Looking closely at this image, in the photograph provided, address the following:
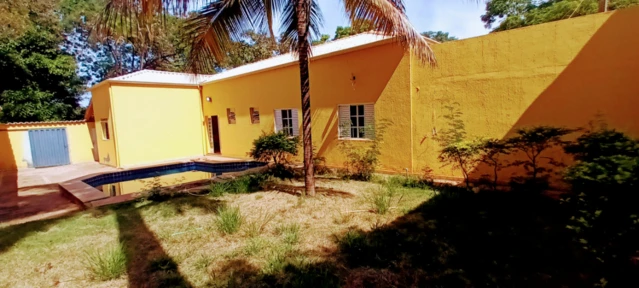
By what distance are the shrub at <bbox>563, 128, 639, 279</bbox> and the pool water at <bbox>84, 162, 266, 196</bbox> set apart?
11337 millimetres

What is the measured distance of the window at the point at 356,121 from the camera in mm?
10789

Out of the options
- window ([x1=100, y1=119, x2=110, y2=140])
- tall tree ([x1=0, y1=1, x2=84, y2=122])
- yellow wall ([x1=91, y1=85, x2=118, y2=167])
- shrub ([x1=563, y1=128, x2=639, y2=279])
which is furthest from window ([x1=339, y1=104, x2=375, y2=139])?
tall tree ([x1=0, y1=1, x2=84, y2=122])

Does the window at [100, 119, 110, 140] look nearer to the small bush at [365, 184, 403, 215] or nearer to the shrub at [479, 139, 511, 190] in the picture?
the small bush at [365, 184, 403, 215]

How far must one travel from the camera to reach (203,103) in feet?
61.5

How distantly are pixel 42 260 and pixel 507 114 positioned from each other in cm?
1038

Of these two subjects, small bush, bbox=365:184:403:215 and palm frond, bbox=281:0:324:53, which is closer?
small bush, bbox=365:184:403:215

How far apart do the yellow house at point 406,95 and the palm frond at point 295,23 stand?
2.77 meters

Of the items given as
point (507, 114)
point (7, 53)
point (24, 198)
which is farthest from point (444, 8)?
point (7, 53)

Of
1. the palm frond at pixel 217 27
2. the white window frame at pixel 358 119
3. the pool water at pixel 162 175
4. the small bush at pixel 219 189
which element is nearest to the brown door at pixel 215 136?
the pool water at pixel 162 175

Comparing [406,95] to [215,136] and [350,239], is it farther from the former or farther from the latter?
[215,136]

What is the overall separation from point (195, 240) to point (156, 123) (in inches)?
536

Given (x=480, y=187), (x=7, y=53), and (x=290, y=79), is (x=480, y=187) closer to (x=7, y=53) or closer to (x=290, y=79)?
(x=290, y=79)

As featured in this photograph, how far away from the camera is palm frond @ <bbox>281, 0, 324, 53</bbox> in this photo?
7.09 m

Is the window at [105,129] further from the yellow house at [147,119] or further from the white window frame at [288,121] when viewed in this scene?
the white window frame at [288,121]
